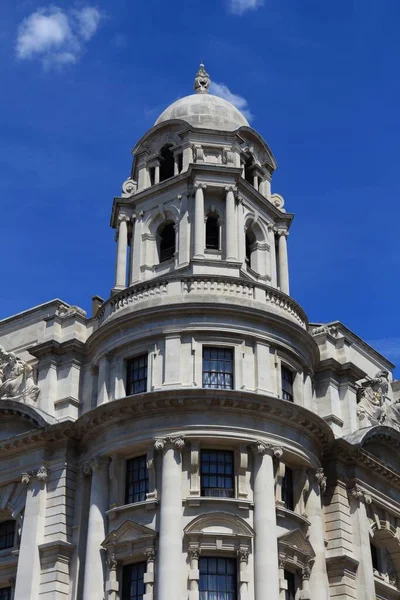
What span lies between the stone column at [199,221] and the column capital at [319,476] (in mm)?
10900

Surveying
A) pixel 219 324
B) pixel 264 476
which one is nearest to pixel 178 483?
pixel 264 476

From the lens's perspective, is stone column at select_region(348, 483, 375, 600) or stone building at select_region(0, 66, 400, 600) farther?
stone column at select_region(348, 483, 375, 600)

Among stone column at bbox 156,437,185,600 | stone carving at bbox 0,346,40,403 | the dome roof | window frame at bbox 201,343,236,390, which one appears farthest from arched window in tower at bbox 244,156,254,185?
stone column at bbox 156,437,185,600

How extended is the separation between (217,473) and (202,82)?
2560cm

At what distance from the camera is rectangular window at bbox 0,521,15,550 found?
A: 4409 centimetres

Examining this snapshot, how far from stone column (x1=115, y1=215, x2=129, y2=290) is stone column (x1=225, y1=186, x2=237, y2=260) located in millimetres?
5405

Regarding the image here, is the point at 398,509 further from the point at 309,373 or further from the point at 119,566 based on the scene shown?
the point at 119,566

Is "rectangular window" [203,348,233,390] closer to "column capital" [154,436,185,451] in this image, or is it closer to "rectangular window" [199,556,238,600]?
"column capital" [154,436,185,451]

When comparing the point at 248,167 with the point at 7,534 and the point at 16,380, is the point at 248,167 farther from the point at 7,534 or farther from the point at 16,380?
the point at 7,534

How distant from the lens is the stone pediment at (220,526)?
38031 mm

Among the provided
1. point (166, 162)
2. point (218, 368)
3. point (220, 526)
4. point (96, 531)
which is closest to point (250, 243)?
point (166, 162)

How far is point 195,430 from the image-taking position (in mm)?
39844

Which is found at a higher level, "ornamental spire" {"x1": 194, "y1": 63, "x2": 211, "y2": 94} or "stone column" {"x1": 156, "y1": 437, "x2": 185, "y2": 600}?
"ornamental spire" {"x1": 194, "y1": 63, "x2": 211, "y2": 94}

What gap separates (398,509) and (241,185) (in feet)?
54.8
